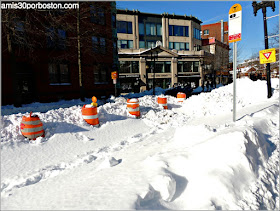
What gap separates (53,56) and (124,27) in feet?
76.9

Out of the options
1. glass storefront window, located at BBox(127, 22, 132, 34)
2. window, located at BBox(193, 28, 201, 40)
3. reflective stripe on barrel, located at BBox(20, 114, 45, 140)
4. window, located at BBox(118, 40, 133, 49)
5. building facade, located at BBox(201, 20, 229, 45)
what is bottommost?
reflective stripe on barrel, located at BBox(20, 114, 45, 140)

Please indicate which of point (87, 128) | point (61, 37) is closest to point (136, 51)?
point (61, 37)

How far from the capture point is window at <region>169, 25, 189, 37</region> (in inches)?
1618

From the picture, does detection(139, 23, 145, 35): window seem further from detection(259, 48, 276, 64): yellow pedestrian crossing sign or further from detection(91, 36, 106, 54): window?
detection(259, 48, 276, 64): yellow pedestrian crossing sign

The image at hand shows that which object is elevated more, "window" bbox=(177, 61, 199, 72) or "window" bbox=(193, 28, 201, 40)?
"window" bbox=(193, 28, 201, 40)

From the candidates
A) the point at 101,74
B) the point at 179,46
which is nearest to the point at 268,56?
the point at 101,74

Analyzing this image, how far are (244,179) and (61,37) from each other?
58.7ft

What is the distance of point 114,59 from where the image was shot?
21.8 meters

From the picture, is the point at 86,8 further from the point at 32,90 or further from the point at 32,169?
the point at 32,169

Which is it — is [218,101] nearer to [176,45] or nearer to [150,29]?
[150,29]

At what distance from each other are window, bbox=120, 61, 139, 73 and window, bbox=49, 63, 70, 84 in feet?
57.3

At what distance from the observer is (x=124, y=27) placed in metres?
36.0

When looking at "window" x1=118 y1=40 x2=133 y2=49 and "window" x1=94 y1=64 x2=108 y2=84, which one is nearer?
"window" x1=94 y1=64 x2=108 y2=84

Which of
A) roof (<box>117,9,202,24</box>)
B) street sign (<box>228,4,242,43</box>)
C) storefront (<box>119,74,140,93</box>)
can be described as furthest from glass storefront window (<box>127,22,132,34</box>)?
street sign (<box>228,4,242,43</box>)
